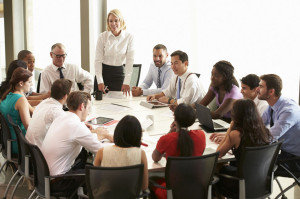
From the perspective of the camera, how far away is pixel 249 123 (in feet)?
10.4

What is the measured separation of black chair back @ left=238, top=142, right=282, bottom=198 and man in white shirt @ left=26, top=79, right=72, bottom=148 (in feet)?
5.25

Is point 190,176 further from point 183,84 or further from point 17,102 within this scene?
point 183,84

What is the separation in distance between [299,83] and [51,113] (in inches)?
120

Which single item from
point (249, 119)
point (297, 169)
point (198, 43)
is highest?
point (198, 43)

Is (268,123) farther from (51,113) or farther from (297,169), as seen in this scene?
(51,113)

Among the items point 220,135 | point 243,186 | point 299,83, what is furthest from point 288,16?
point 243,186

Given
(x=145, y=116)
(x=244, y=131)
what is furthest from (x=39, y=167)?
(x=145, y=116)

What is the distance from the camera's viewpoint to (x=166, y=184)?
2865mm

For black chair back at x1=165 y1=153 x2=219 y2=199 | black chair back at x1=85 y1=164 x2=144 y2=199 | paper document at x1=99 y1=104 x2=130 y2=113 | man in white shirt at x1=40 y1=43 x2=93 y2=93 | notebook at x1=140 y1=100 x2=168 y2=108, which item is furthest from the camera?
man in white shirt at x1=40 y1=43 x2=93 y2=93

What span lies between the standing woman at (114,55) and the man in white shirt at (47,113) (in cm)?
196

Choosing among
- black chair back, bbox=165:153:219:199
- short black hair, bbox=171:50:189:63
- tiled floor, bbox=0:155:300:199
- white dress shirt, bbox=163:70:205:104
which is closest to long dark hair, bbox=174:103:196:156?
black chair back, bbox=165:153:219:199

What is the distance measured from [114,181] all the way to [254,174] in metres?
1.11

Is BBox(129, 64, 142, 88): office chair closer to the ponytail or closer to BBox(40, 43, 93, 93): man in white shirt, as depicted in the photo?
BBox(40, 43, 93, 93): man in white shirt

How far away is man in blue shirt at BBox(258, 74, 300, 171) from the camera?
3545 millimetres
